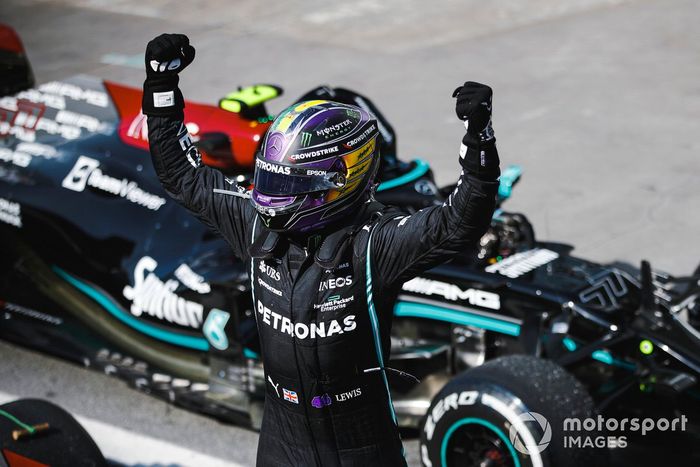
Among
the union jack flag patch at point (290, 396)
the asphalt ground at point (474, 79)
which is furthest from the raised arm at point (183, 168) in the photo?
the asphalt ground at point (474, 79)

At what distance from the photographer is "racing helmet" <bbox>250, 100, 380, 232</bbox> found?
308 centimetres

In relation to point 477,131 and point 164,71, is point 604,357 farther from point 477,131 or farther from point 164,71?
point 164,71

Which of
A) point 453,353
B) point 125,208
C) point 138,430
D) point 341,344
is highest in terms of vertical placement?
point 341,344

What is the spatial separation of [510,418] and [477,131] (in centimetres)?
175

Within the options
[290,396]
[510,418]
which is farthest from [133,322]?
[290,396]

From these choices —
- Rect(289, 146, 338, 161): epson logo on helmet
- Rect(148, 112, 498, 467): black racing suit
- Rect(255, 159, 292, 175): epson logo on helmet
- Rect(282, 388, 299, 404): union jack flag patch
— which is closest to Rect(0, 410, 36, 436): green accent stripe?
Rect(148, 112, 498, 467): black racing suit

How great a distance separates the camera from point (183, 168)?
3418 mm

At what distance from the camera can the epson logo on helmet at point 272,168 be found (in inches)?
122

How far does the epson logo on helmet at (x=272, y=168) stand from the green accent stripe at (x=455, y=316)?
1.97 meters

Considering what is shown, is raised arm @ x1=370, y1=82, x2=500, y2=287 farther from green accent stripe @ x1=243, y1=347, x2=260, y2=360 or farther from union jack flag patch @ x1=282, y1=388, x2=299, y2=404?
green accent stripe @ x1=243, y1=347, x2=260, y2=360

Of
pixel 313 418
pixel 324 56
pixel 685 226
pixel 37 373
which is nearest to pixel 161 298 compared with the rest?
pixel 37 373

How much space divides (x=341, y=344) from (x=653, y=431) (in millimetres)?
2379

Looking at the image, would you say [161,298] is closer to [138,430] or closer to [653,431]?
[138,430]

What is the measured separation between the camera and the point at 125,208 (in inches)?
223
